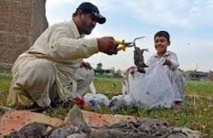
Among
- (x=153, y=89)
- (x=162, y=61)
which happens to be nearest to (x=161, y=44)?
(x=162, y=61)

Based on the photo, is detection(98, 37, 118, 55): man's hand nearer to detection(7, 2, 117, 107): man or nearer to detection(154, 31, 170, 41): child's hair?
detection(7, 2, 117, 107): man

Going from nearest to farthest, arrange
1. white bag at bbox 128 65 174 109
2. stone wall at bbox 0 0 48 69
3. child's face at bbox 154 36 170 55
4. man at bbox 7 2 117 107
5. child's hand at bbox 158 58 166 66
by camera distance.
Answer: man at bbox 7 2 117 107, white bag at bbox 128 65 174 109, child's hand at bbox 158 58 166 66, child's face at bbox 154 36 170 55, stone wall at bbox 0 0 48 69

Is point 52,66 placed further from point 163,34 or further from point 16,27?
point 16,27

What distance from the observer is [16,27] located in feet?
55.0

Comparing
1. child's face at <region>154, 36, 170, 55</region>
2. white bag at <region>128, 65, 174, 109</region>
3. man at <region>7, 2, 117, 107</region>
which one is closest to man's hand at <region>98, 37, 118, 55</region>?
man at <region>7, 2, 117, 107</region>

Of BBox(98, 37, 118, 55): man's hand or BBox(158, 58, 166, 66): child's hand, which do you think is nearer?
BBox(98, 37, 118, 55): man's hand

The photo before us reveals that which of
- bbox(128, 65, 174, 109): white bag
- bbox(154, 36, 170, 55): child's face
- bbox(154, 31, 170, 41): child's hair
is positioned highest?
bbox(154, 31, 170, 41): child's hair

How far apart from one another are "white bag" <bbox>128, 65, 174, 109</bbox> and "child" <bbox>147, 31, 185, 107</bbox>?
0.12 metres

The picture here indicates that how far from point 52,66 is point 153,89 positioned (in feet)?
3.97

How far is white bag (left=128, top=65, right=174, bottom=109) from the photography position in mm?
6484

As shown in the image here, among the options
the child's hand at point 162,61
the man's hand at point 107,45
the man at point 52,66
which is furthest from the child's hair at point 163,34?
the man's hand at point 107,45

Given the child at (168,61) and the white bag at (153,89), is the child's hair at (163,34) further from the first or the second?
the white bag at (153,89)

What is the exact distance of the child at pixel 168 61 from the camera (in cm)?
665

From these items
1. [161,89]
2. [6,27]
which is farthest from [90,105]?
[6,27]
